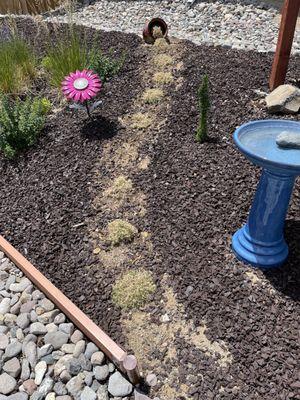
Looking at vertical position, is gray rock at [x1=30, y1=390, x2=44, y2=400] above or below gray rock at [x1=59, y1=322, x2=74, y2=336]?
below

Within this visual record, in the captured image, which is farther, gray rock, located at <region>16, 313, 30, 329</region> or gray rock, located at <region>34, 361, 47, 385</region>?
gray rock, located at <region>16, 313, 30, 329</region>

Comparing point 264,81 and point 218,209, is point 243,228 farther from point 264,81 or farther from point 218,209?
point 264,81

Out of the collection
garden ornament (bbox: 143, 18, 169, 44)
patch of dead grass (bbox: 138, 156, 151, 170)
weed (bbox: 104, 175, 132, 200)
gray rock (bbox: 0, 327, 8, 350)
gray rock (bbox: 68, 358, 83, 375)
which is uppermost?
garden ornament (bbox: 143, 18, 169, 44)

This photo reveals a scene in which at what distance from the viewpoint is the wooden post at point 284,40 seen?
11.9ft

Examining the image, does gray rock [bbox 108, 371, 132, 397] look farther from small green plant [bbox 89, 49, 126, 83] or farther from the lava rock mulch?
small green plant [bbox 89, 49, 126, 83]

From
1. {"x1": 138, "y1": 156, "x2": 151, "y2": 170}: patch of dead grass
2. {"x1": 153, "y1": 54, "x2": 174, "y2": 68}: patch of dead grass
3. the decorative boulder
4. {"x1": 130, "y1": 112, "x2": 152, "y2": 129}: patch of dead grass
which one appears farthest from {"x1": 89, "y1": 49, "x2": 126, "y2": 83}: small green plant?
the decorative boulder

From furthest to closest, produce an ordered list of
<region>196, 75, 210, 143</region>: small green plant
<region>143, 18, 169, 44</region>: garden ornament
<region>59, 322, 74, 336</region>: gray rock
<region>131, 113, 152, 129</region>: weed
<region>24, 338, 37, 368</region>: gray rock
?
<region>143, 18, 169, 44</region>: garden ornament → <region>131, 113, 152, 129</region>: weed → <region>196, 75, 210, 143</region>: small green plant → <region>59, 322, 74, 336</region>: gray rock → <region>24, 338, 37, 368</region>: gray rock

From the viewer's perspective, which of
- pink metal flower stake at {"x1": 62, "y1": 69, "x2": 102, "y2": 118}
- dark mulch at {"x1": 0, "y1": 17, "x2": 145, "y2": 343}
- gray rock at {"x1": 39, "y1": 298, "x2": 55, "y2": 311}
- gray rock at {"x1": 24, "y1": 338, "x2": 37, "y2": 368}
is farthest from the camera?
pink metal flower stake at {"x1": 62, "y1": 69, "x2": 102, "y2": 118}

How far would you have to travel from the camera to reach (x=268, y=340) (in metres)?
2.28

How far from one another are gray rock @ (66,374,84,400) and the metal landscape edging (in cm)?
19

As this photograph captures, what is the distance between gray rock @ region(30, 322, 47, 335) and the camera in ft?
8.14

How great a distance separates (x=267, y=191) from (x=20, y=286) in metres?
1.71

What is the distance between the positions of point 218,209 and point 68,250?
1118 mm

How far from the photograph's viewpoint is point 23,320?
2.55 m
